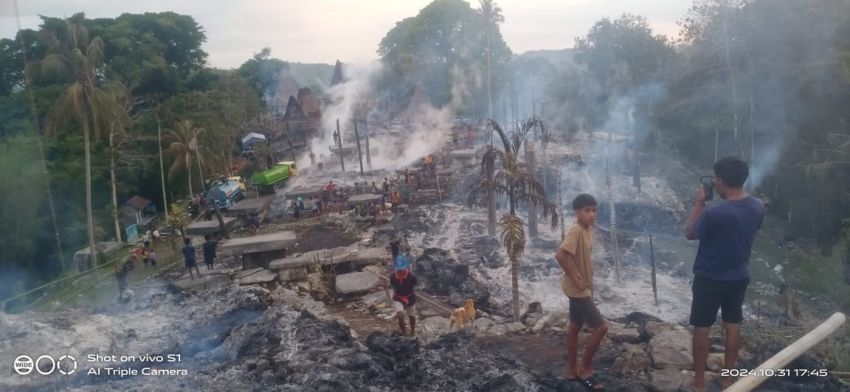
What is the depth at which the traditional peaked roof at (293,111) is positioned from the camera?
44.5 metres

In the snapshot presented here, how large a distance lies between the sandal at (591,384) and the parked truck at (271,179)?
24.4m

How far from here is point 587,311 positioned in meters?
4.77

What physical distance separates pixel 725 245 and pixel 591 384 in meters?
1.55

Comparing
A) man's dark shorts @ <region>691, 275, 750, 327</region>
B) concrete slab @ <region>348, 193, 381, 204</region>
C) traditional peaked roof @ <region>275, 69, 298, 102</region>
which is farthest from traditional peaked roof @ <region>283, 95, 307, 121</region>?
man's dark shorts @ <region>691, 275, 750, 327</region>

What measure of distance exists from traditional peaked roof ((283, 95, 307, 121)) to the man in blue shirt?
4217 cm

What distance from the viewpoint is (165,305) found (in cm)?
1141

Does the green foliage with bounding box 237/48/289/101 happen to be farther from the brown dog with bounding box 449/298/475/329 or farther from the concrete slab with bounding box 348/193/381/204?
the brown dog with bounding box 449/298/475/329

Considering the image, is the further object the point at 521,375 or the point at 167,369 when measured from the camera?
the point at 167,369

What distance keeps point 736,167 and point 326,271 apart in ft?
34.6

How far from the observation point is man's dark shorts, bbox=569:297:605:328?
4.73 meters

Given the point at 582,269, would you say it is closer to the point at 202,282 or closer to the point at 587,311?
the point at 587,311

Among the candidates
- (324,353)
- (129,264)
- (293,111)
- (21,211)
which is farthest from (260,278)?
(293,111)

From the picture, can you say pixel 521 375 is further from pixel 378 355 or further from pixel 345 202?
pixel 345 202

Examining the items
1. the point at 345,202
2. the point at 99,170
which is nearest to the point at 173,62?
the point at 99,170
